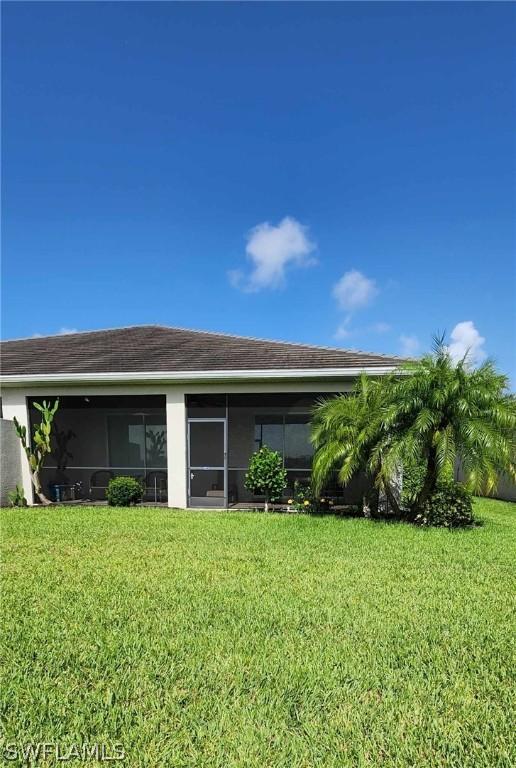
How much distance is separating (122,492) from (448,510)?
8.31 metres

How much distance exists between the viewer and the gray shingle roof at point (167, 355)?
12250 millimetres

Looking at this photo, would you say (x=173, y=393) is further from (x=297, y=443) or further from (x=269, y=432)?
(x=297, y=443)

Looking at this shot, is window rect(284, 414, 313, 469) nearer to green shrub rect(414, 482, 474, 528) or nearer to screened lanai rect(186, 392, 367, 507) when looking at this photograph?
screened lanai rect(186, 392, 367, 507)

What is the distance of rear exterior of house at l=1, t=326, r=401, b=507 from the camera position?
483 inches

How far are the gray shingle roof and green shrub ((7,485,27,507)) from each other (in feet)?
10.9

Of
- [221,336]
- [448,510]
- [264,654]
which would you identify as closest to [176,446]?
[221,336]

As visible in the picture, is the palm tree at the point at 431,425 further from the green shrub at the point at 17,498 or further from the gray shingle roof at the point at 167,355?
the green shrub at the point at 17,498

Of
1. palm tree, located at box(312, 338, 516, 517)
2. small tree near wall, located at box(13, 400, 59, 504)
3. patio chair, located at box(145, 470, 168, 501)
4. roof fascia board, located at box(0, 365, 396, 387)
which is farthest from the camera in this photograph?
patio chair, located at box(145, 470, 168, 501)

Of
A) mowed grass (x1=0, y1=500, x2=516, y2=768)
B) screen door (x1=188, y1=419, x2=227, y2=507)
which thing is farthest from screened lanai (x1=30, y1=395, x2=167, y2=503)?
mowed grass (x1=0, y1=500, x2=516, y2=768)

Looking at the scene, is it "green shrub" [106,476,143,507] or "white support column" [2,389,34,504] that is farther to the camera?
"white support column" [2,389,34,504]

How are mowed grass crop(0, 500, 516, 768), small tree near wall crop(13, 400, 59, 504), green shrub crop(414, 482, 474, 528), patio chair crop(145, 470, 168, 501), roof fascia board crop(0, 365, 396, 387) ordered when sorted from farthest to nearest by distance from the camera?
patio chair crop(145, 470, 168, 501), small tree near wall crop(13, 400, 59, 504), roof fascia board crop(0, 365, 396, 387), green shrub crop(414, 482, 474, 528), mowed grass crop(0, 500, 516, 768)

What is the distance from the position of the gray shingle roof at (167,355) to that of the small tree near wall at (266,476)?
2441 millimetres

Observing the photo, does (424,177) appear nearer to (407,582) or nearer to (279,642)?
(407,582)

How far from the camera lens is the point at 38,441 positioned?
501 inches
